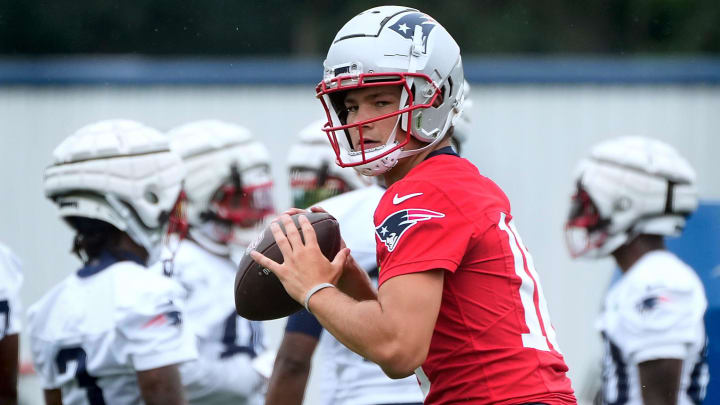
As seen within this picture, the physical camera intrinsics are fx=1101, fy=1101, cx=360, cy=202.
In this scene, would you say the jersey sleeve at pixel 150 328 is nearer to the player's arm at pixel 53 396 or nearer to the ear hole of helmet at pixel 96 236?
the ear hole of helmet at pixel 96 236

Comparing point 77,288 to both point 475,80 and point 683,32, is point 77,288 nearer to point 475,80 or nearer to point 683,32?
point 475,80

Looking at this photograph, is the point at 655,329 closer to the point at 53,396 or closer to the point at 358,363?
the point at 358,363

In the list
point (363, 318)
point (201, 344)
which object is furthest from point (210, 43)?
point (363, 318)

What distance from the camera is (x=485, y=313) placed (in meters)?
2.81

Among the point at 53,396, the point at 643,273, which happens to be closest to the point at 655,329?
the point at 643,273

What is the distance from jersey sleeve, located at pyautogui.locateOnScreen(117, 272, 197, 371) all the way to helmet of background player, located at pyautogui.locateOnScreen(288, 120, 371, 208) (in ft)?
5.13

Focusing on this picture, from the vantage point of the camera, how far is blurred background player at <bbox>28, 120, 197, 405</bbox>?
3.68 meters

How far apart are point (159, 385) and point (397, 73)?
55.8 inches

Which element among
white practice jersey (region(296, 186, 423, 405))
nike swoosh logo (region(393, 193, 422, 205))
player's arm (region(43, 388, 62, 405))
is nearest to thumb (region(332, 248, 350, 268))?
nike swoosh logo (region(393, 193, 422, 205))

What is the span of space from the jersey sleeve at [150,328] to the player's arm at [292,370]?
1.07ft

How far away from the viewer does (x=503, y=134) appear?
8031mm

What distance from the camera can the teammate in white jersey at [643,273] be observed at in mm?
4520

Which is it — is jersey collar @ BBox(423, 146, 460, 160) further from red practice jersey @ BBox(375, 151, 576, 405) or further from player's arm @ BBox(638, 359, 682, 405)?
player's arm @ BBox(638, 359, 682, 405)

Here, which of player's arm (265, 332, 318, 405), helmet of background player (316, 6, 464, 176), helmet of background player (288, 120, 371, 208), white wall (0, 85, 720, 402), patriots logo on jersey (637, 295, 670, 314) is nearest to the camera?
helmet of background player (316, 6, 464, 176)
